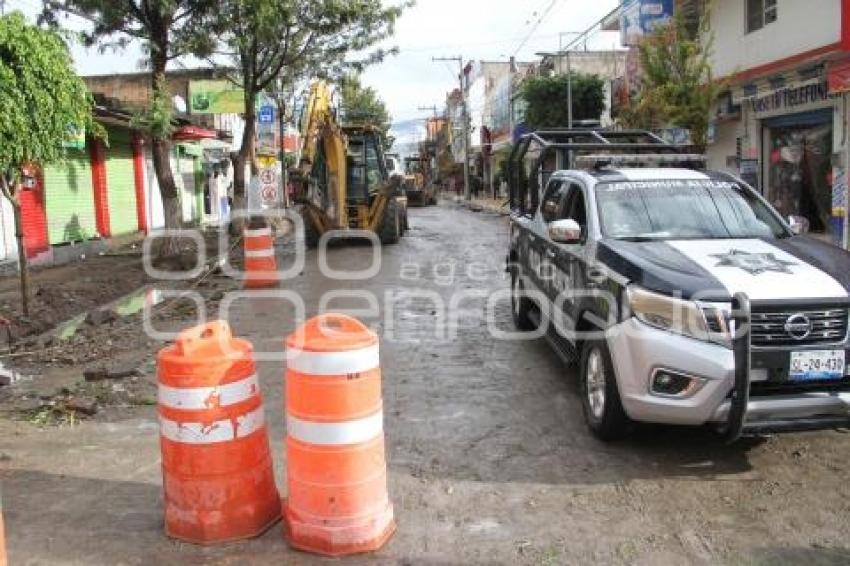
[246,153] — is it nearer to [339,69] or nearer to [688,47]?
[339,69]

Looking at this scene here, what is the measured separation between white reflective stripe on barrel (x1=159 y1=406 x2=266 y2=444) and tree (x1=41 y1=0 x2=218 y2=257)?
43.7 feet

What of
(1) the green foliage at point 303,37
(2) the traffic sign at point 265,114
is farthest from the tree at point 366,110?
(1) the green foliage at point 303,37

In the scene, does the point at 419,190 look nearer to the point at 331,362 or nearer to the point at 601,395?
the point at 601,395

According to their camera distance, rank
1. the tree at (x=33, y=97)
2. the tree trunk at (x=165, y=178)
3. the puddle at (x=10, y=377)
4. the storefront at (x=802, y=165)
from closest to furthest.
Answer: the puddle at (x=10, y=377), the tree at (x=33, y=97), the storefront at (x=802, y=165), the tree trunk at (x=165, y=178)

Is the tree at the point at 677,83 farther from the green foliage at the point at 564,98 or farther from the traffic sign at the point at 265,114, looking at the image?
the green foliage at the point at 564,98

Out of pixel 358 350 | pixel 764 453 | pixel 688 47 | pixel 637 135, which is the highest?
pixel 688 47

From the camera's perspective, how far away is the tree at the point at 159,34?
16.9 m

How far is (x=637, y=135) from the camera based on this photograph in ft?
31.9

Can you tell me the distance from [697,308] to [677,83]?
576 inches

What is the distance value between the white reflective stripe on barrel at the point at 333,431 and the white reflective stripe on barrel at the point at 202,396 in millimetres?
316

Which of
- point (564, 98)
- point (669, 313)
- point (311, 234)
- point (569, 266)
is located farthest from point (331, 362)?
point (564, 98)

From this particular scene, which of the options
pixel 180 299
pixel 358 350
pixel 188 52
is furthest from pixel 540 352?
pixel 188 52

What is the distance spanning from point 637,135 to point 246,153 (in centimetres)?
1625

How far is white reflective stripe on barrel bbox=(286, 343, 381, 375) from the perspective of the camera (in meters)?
4.12
